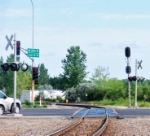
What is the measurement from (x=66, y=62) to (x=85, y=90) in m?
35.5

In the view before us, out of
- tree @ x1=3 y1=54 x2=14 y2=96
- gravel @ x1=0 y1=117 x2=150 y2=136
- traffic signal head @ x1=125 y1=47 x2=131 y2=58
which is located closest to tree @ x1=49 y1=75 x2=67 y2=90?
tree @ x1=3 y1=54 x2=14 y2=96

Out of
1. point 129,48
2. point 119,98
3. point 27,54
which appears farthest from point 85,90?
point 27,54

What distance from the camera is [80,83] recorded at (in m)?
138

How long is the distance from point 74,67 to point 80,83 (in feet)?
27.5

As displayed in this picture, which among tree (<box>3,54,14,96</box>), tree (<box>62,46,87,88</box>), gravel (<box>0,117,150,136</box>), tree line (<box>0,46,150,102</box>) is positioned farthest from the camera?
tree (<box>62,46,87,88</box>)

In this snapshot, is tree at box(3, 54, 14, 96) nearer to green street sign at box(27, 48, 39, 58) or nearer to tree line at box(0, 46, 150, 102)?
tree line at box(0, 46, 150, 102)

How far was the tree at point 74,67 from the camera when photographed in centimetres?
14562

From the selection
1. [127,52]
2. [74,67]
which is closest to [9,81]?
[74,67]

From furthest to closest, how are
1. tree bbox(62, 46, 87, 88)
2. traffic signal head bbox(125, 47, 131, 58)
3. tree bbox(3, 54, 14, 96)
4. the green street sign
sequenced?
tree bbox(62, 46, 87, 88) < tree bbox(3, 54, 14, 96) < traffic signal head bbox(125, 47, 131, 58) < the green street sign

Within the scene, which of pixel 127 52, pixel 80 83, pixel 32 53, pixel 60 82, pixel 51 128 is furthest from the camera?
pixel 60 82

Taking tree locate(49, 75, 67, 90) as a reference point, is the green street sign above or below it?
below

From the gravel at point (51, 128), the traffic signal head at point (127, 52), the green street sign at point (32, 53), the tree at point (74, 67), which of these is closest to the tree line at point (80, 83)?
the tree at point (74, 67)

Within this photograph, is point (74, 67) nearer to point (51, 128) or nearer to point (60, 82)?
point (60, 82)

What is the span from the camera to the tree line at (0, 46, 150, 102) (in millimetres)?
100750
